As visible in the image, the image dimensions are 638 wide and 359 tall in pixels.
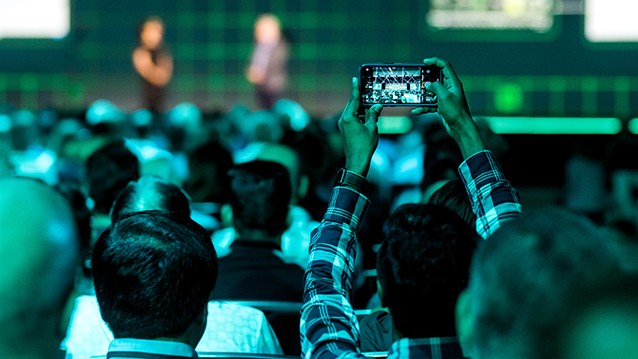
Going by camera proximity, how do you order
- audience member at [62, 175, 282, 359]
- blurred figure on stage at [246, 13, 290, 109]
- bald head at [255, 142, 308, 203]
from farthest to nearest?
blurred figure on stage at [246, 13, 290, 109], bald head at [255, 142, 308, 203], audience member at [62, 175, 282, 359]

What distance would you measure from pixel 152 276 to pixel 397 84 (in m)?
0.80

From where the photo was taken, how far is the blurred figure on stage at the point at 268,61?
13125 millimetres

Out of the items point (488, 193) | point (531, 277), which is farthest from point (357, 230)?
point (531, 277)

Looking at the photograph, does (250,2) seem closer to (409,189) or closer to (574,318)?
(409,189)

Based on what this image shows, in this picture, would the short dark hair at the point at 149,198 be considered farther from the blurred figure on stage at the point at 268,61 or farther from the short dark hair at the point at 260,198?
the blurred figure on stage at the point at 268,61

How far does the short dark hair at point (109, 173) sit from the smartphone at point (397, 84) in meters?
1.81

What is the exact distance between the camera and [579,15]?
14250 millimetres

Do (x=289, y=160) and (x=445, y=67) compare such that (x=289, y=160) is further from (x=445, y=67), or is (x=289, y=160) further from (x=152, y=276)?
(x=152, y=276)

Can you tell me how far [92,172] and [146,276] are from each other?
222 cm

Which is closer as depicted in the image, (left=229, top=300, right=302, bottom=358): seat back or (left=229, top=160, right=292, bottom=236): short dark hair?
→ (left=229, top=300, right=302, bottom=358): seat back

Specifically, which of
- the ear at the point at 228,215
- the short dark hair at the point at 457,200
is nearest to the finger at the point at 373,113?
the short dark hair at the point at 457,200

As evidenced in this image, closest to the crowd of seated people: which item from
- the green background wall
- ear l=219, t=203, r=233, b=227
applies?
ear l=219, t=203, r=233, b=227

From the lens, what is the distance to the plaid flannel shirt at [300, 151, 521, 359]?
1.84 m

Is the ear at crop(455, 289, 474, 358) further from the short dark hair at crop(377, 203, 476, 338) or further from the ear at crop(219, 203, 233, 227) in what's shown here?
the ear at crop(219, 203, 233, 227)
